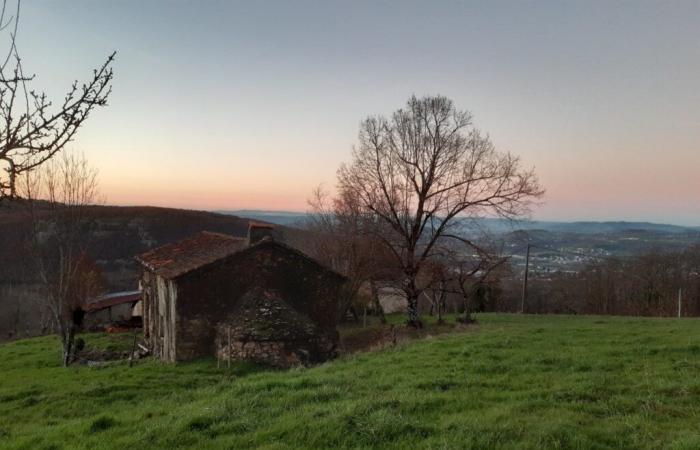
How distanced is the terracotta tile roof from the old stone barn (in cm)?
10

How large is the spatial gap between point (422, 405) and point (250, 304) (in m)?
12.8

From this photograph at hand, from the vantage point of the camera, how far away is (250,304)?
1975 cm

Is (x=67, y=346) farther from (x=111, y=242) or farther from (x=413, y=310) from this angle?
(x=111, y=242)

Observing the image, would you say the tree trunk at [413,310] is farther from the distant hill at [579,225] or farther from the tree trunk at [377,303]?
the distant hill at [579,225]

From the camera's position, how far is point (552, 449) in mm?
5883

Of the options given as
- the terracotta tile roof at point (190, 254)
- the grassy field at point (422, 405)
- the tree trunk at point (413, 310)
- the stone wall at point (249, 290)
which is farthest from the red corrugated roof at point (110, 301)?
the grassy field at point (422, 405)

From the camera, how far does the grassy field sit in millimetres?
6461

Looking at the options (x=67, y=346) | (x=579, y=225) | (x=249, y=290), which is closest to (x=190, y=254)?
(x=249, y=290)

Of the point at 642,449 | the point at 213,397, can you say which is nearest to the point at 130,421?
the point at 213,397

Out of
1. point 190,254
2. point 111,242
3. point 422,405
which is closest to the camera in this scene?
point 422,405

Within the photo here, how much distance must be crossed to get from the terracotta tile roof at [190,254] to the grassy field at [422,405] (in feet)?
20.6

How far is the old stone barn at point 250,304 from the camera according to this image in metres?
18.6

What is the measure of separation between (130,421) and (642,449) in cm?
708

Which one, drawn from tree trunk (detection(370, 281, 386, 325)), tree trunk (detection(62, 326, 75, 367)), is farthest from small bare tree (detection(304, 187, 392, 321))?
tree trunk (detection(62, 326, 75, 367))
